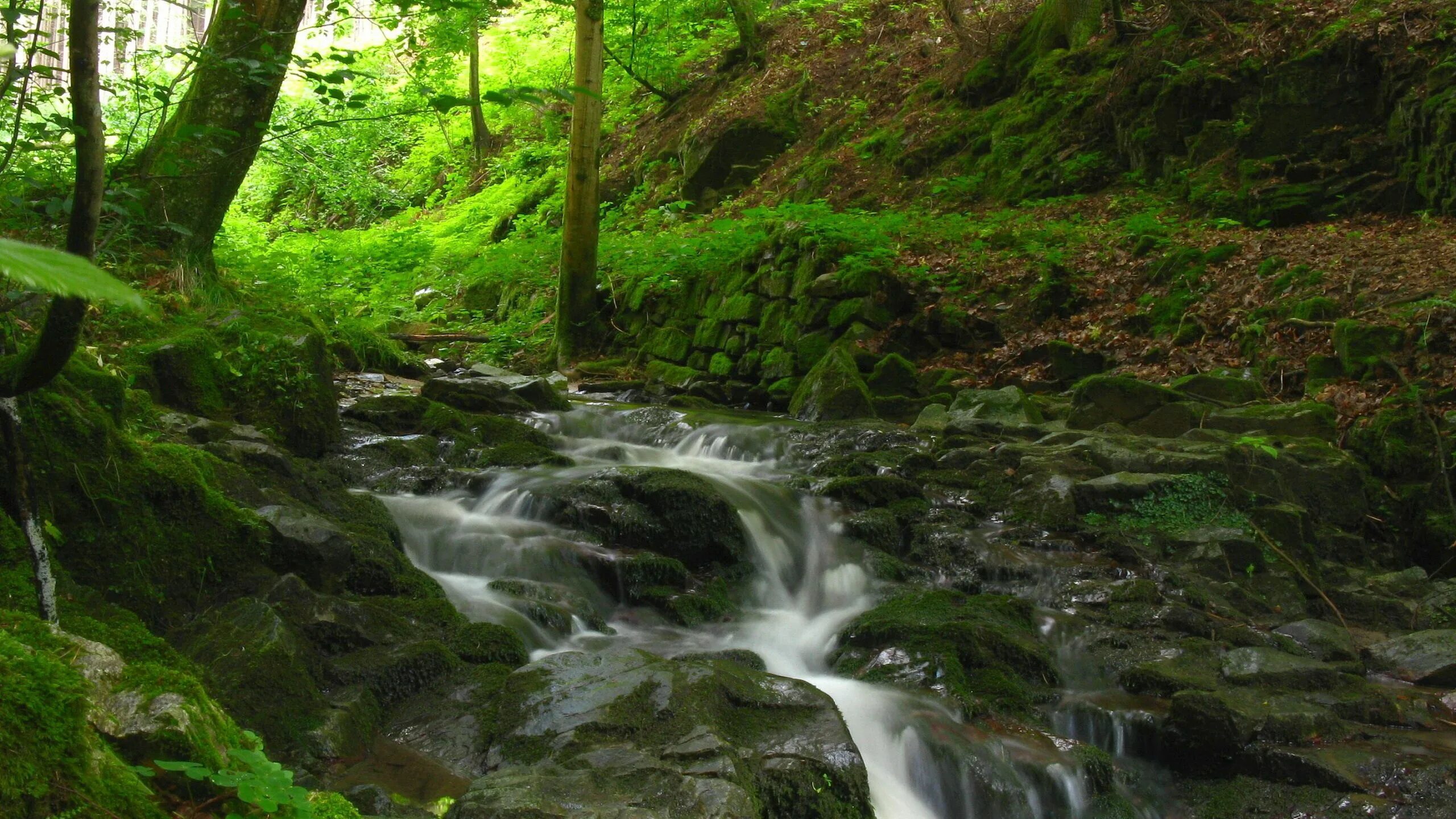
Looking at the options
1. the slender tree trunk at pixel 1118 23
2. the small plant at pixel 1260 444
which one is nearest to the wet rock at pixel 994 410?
the small plant at pixel 1260 444

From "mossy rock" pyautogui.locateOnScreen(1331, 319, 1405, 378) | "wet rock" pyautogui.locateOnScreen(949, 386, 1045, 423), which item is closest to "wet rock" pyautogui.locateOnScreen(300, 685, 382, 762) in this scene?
"wet rock" pyautogui.locateOnScreen(949, 386, 1045, 423)

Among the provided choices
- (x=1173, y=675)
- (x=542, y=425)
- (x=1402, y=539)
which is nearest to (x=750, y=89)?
(x=542, y=425)

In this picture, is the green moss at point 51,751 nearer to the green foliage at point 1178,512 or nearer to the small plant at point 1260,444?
the green foliage at point 1178,512

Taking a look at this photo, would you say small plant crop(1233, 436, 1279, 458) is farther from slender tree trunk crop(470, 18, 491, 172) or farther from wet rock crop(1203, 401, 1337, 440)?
slender tree trunk crop(470, 18, 491, 172)

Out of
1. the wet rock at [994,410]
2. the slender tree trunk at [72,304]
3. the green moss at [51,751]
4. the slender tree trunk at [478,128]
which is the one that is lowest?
the wet rock at [994,410]

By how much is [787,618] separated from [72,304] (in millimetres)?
4441

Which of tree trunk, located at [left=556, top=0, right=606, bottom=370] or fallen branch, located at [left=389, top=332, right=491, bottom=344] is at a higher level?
tree trunk, located at [left=556, top=0, right=606, bottom=370]

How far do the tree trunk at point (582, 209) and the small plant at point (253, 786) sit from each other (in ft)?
35.0

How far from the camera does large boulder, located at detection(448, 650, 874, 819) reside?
2.87 m

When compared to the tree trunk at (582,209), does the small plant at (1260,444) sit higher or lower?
lower

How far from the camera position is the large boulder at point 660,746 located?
287 cm

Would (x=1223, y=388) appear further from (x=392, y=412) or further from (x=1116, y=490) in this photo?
(x=392, y=412)

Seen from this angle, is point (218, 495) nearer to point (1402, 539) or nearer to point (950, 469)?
point (950, 469)

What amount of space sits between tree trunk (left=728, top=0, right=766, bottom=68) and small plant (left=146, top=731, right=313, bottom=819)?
20187 millimetres
